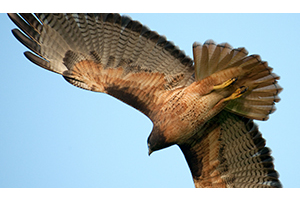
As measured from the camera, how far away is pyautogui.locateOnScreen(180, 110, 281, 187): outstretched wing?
7.59 metres

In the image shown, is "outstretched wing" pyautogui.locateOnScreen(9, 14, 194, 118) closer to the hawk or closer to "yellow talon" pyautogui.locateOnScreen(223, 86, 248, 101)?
the hawk

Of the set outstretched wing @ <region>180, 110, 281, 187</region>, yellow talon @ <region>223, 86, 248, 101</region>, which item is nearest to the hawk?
outstretched wing @ <region>180, 110, 281, 187</region>

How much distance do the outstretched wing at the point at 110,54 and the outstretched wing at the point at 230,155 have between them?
1036 mm

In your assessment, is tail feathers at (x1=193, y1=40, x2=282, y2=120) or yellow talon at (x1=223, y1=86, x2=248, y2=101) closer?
tail feathers at (x1=193, y1=40, x2=282, y2=120)

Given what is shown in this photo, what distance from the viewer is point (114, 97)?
297 inches

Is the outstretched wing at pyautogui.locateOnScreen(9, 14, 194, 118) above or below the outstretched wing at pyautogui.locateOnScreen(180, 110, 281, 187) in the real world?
above

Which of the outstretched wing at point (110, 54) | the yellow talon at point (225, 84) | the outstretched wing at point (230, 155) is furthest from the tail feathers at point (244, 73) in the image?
the outstretched wing at point (110, 54)

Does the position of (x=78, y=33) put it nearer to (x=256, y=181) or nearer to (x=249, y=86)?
(x=249, y=86)

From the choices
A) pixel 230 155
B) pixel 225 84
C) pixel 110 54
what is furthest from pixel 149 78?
pixel 230 155

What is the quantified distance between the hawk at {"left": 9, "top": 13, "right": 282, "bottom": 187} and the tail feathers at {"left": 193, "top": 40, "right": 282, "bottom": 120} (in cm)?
6

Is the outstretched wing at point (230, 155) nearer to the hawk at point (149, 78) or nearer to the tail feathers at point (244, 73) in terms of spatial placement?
the hawk at point (149, 78)

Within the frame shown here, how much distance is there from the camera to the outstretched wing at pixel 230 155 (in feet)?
24.9

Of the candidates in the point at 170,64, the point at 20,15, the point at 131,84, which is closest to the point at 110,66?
the point at 131,84

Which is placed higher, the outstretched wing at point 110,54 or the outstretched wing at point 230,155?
the outstretched wing at point 110,54
